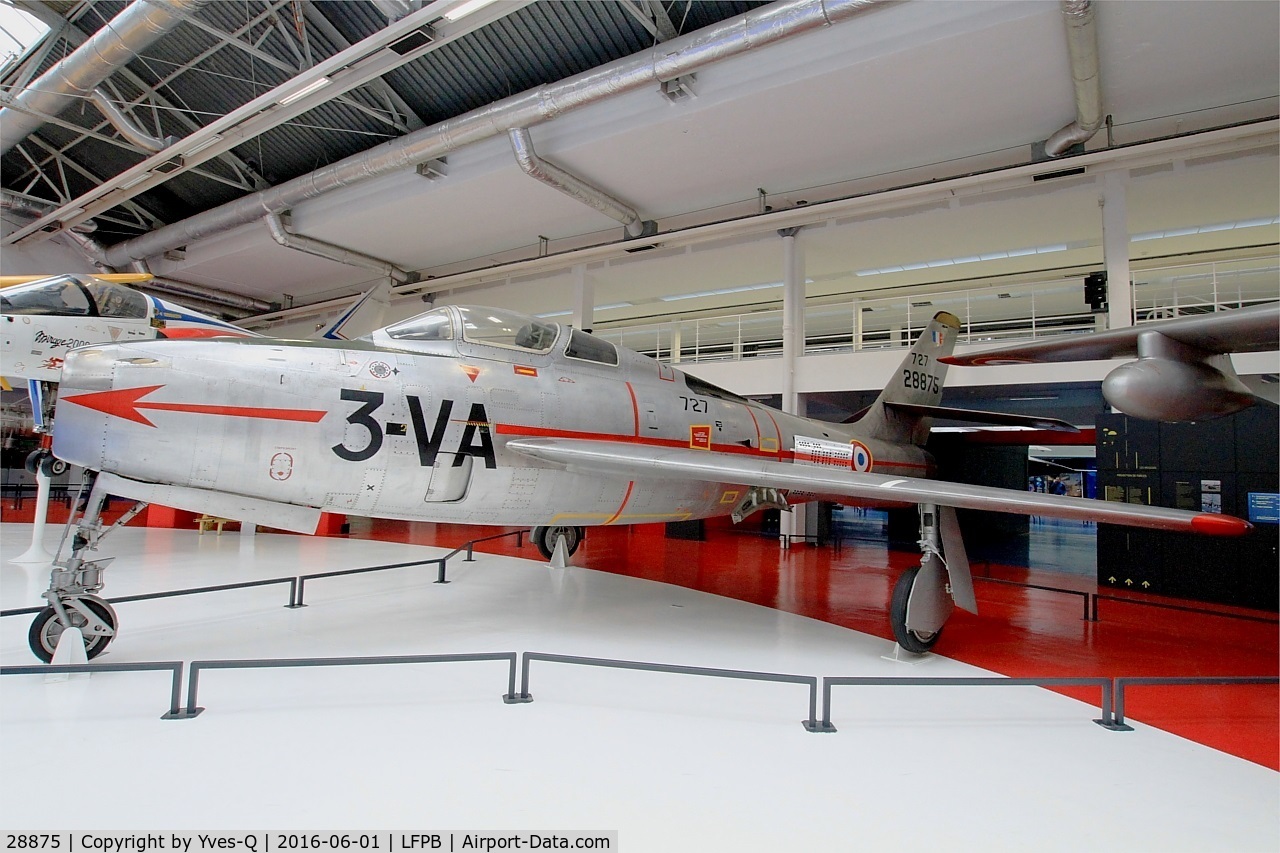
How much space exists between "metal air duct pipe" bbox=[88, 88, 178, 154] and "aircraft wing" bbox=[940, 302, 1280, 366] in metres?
13.3

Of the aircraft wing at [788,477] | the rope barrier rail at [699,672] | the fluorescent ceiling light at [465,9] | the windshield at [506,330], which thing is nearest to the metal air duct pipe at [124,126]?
the fluorescent ceiling light at [465,9]

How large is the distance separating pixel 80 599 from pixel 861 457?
756 centimetres

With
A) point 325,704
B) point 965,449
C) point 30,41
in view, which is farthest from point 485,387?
point 30,41

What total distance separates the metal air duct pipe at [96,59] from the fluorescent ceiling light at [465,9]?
3197 millimetres

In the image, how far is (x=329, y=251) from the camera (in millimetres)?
14156

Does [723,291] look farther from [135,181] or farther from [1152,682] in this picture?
[1152,682]

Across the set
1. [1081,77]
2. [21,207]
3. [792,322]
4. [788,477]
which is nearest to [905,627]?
[788,477]

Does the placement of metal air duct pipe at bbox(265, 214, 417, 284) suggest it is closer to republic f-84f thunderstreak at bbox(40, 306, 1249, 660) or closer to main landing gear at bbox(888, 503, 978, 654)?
republic f-84f thunderstreak at bbox(40, 306, 1249, 660)

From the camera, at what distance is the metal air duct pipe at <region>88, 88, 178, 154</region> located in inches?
390

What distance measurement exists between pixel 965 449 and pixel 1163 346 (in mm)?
8663

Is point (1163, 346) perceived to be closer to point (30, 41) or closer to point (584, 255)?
point (584, 255)

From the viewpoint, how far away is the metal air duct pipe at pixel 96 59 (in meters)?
7.85

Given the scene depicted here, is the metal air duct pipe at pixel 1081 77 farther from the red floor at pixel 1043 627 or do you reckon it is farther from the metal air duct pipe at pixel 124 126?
the metal air duct pipe at pixel 124 126

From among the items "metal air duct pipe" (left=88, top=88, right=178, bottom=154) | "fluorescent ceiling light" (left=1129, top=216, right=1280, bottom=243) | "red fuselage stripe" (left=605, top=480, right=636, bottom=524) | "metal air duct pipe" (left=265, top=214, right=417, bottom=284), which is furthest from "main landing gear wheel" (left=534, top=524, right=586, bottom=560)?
"fluorescent ceiling light" (left=1129, top=216, right=1280, bottom=243)
